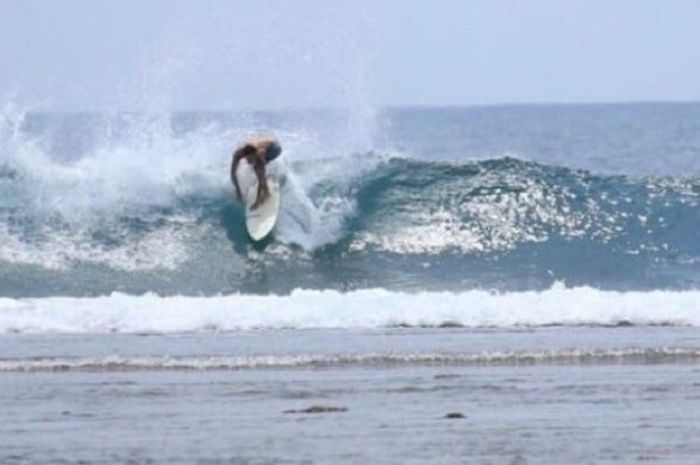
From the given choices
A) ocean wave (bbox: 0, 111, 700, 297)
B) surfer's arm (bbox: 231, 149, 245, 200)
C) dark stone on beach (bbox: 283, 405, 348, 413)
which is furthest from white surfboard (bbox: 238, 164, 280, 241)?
dark stone on beach (bbox: 283, 405, 348, 413)

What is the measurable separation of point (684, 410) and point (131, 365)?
5392 mm

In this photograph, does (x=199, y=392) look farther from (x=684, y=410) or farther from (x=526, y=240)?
(x=526, y=240)

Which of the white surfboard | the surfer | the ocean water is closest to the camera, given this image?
the ocean water

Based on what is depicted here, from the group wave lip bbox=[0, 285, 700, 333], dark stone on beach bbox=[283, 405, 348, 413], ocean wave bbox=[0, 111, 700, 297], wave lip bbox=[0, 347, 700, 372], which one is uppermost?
ocean wave bbox=[0, 111, 700, 297]

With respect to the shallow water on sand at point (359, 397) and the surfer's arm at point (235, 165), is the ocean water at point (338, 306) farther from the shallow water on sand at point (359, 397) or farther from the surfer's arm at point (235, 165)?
the surfer's arm at point (235, 165)

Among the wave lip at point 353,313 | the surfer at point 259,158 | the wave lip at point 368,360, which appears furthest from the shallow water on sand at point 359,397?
the surfer at point 259,158

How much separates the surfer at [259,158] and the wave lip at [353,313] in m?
5.63

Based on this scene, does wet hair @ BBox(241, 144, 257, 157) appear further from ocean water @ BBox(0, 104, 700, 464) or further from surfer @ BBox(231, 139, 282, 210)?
ocean water @ BBox(0, 104, 700, 464)

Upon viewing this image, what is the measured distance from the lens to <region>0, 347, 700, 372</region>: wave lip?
18.3m

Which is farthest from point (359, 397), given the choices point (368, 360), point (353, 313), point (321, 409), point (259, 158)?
point (259, 158)

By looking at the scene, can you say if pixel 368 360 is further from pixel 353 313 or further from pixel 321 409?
pixel 353 313

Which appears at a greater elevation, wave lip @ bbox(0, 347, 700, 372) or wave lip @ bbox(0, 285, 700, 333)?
wave lip @ bbox(0, 285, 700, 333)

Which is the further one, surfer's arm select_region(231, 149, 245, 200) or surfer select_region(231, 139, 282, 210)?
surfer select_region(231, 139, 282, 210)

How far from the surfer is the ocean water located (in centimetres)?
57
